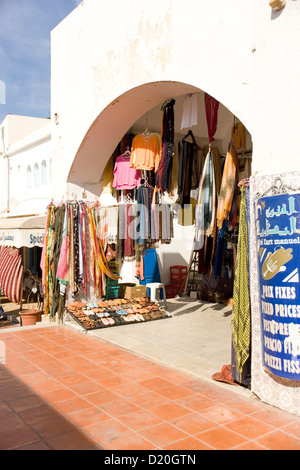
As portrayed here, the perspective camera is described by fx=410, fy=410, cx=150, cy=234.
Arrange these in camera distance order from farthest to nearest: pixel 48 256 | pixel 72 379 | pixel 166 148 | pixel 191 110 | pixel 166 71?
1. pixel 48 256
2. pixel 166 148
3. pixel 191 110
4. pixel 166 71
5. pixel 72 379

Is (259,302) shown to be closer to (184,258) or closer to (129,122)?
(129,122)

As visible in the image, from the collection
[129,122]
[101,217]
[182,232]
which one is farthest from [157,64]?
[182,232]

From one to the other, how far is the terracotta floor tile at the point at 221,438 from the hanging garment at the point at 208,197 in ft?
11.2

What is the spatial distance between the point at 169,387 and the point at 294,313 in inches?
66.1

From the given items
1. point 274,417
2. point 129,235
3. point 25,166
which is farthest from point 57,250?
point 25,166

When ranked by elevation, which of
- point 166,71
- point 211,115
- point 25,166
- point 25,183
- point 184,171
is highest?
point 25,166

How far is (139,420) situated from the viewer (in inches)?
142

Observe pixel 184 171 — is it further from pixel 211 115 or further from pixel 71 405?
pixel 71 405

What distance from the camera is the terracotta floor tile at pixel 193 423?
342 centimetres

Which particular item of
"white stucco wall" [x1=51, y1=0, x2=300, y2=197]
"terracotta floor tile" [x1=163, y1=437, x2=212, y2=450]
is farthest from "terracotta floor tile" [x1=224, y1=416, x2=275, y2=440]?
"white stucco wall" [x1=51, y1=0, x2=300, y2=197]

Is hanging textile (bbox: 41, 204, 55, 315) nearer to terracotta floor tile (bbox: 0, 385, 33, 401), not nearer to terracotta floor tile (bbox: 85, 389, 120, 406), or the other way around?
terracotta floor tile (bbox: 0, 385, 33, 401)

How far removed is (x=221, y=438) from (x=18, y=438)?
1.63m

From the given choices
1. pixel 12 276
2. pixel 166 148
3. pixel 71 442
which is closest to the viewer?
pixel 71 442

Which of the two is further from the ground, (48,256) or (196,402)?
(48,256)
